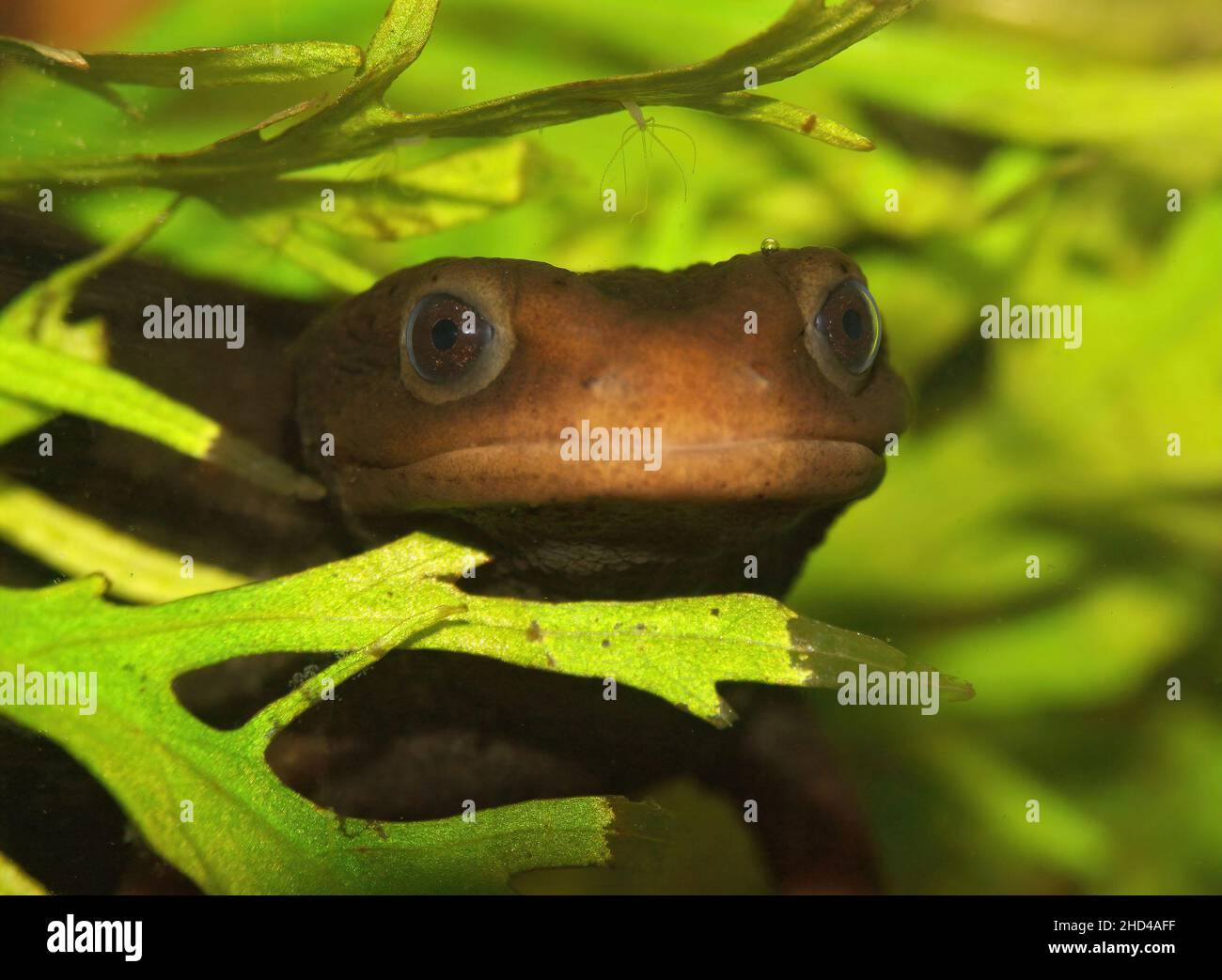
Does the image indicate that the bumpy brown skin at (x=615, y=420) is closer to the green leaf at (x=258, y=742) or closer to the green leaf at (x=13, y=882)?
the green leaf at (x=258, y=742)

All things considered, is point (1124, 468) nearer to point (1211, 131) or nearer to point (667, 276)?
point (1211, 131)

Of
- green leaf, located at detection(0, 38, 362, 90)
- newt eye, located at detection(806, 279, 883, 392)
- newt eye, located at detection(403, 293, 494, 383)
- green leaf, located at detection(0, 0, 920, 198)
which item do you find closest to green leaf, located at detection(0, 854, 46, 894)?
newt eye, located at detection(403, 293, 494, 383)

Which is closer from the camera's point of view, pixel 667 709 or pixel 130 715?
pixel 130 715
